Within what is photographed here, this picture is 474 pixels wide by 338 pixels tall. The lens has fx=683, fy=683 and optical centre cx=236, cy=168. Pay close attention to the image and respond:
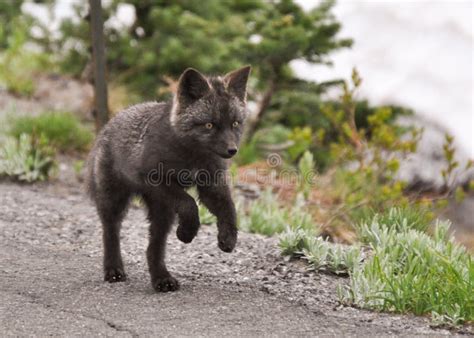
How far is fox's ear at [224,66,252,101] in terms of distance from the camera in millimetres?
5008

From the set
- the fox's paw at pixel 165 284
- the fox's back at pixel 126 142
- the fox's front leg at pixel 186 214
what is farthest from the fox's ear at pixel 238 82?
the fox's paw at pixel 165 284

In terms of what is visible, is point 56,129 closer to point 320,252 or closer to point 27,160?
point 27,160

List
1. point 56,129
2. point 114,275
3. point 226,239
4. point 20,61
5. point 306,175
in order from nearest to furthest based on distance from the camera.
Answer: point 226,239 → point 114,275 → point 306,175 → point 56,129 → point 20,61

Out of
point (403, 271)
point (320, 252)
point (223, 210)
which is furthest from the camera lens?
point (320, 252)

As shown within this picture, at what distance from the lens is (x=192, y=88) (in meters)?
4.88

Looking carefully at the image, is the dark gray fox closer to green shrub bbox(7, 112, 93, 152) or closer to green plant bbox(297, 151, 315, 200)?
green plant bbox(297, 151, 315, 200)

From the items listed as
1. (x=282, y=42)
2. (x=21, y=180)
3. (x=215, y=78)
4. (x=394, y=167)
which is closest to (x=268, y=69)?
(x=282, y=42)

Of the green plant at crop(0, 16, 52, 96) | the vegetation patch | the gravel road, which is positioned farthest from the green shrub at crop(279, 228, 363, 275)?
the green plant at crop(0, 16, 52, 96)

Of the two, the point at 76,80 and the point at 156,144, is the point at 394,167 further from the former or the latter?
the point at 76,80

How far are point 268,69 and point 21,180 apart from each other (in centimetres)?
423

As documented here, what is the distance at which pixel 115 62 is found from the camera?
12.9 meters

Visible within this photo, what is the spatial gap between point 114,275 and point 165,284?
499mm
